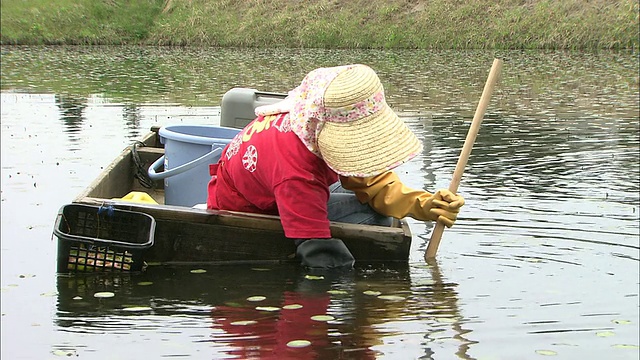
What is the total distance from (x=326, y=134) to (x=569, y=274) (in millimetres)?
1830

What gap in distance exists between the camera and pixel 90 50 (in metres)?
34.4

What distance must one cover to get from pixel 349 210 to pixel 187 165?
1.19 m

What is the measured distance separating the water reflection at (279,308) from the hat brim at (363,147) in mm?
728

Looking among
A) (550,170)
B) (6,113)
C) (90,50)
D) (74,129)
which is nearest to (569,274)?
(550,170)

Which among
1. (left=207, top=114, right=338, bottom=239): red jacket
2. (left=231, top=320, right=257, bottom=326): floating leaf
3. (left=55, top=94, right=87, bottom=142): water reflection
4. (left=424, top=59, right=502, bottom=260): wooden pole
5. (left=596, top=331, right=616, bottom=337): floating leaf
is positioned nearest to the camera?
(left=596, top=331, right=616, bottom=337): floating leaf

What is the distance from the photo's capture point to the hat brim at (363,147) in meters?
4.89

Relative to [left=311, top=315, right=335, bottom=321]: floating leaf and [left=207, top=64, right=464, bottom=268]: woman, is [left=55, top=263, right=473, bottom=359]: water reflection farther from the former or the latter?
[left=207, top=64, right=464, bottom=268]: woman

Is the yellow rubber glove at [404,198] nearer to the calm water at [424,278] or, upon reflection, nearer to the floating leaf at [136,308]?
the calm water at [424,278]

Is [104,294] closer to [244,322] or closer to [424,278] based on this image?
[244,322]

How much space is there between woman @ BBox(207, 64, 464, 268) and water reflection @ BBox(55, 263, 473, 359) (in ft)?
0.85

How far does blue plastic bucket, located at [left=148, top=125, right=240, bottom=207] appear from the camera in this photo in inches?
254

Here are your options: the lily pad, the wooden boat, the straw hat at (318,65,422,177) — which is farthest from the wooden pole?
the lily pad

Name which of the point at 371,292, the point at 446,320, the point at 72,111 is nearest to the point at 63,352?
the point at 371,292

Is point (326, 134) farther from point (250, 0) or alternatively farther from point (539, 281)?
point (250, 0)
